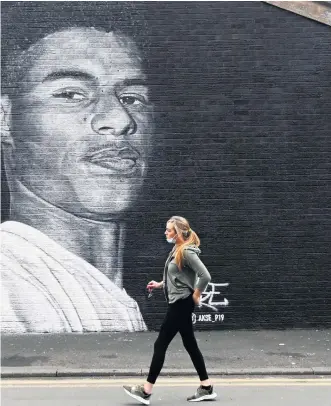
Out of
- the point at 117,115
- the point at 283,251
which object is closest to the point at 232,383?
the point at 283,251

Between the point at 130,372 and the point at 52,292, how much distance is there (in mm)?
2458

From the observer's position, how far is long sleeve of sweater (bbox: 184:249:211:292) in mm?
5582

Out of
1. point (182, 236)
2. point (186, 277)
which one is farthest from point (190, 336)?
point (182, 236)

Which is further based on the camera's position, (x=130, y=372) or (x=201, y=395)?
(x=130, y=372)

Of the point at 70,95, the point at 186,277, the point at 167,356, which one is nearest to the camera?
the point at 186,277

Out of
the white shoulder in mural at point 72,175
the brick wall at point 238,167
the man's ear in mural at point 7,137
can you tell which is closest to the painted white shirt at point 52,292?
the white shoulder in mural at point 72,175

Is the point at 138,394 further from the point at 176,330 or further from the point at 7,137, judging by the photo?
the point at 7,137

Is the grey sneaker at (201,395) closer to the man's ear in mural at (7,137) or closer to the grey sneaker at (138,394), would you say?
the grey sneaker at (138,394)

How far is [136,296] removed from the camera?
8.79 meters

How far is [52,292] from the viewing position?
8.74 meters

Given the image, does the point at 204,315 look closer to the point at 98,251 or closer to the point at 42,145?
the point at 98,251

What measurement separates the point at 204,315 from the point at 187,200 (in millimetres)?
1734

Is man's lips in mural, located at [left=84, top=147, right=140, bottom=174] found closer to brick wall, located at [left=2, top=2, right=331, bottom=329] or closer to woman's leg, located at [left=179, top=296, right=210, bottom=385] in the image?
brick wall, located at [left=2, top=2, right=331, bottom=329]

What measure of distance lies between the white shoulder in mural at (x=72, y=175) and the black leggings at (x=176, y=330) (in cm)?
299
